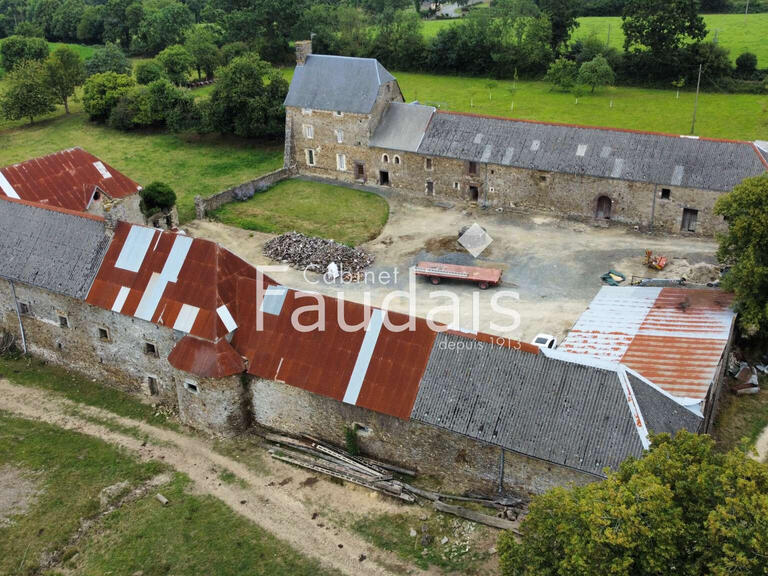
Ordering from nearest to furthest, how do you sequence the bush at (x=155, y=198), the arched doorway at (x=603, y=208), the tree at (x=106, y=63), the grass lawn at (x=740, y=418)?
the grass lawn at (x=740, y=418) < the arched doorway at (x=603, y=208) < the bush at (x=155, y=198) < the tree at (x=106, y=63)

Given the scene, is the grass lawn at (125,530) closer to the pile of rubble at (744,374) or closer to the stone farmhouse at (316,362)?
the stone farmhouse at (316,362)

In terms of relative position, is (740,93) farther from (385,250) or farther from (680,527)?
(680,527)

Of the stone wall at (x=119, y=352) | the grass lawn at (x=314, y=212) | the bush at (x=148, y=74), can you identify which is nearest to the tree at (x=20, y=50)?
the bush at (x=148, y=74)

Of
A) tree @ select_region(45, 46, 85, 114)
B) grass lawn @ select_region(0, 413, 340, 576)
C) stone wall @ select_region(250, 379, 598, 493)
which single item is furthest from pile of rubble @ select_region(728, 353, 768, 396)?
tree @ select_region(45, 46, 85, 114)

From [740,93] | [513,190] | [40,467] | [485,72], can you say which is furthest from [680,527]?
[485,72]

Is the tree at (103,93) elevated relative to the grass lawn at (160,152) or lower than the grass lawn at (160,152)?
elevated

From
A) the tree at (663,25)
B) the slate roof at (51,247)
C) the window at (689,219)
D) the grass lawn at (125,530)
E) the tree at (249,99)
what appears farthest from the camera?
the tree at (663,25)

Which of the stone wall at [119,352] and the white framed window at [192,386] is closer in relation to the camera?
the white framed window at [192,386]

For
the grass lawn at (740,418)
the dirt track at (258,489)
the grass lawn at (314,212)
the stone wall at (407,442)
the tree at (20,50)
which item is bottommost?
the grass lawn at (740,418)
